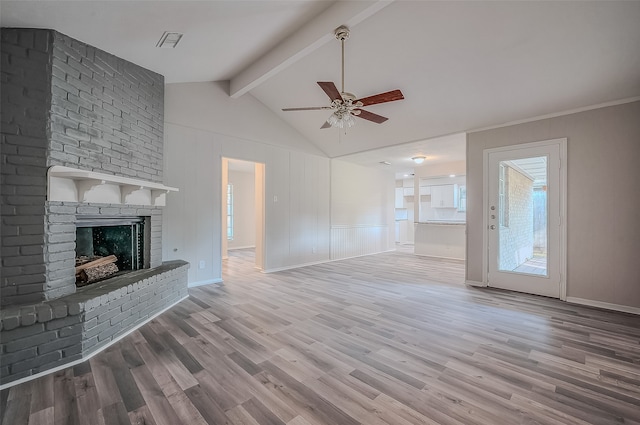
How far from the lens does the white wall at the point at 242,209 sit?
30.0 ft

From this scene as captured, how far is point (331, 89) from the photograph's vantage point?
2.73 meters

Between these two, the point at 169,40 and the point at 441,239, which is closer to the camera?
the point at 169,40

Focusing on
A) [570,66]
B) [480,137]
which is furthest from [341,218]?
[570,66]

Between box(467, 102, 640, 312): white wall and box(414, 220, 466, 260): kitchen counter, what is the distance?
132 inches

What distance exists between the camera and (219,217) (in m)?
4.85

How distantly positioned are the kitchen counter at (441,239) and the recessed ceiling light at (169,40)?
6941 mm

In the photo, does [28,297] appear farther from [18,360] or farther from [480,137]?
[480,137]

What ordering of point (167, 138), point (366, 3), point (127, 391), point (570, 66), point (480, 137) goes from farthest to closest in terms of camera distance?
point (480, 137) < point (167, 138) < point (570, 66) < point (366, 3) < point (127, 391)

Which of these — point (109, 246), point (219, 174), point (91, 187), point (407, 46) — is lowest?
point (109, 246)

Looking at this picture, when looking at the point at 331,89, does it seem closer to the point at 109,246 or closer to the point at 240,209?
the point at 109,246

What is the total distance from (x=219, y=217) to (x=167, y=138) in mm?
1489

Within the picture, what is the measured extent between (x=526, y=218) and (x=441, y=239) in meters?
3.46

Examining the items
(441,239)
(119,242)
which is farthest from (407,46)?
(441,239)

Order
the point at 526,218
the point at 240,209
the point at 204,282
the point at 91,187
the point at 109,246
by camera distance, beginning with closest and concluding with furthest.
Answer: the point at 91,187, the point at 109,246, the point at 526,218, the point at 204,282, the point at 240,209
